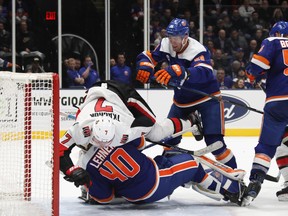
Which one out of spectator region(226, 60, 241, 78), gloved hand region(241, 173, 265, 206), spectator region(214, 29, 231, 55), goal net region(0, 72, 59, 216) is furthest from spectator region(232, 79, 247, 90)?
goal net region(0, 72, 59, 216)

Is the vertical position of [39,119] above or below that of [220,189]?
above

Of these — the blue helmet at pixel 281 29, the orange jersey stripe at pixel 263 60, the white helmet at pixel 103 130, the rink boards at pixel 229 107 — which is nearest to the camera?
the white helmet at pixel 103 130

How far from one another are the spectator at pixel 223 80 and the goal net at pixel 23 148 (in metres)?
4.69

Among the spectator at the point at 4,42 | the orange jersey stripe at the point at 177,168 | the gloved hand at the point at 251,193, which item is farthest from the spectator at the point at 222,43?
the orange jersey stripe at the point at 177,168

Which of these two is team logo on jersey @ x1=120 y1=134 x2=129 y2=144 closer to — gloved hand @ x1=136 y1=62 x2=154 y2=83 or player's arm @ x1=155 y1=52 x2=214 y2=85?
player's arm @ x1=155 y1=52 x2=214 y2=85

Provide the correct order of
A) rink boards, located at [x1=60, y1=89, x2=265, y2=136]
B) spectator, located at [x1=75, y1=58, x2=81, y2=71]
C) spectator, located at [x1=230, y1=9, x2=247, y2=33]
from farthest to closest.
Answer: spectator, located at [x1=230, y1=9, x2=247, y2=33], spectator, located at [x1=75, y1=58, x2=81, y2=71], rink boards, located at [x1=60, y1=89, x2=265, y2=136]

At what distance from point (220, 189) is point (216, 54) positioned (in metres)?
4.84

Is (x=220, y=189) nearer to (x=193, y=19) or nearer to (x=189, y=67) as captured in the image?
(x=189, y=67)

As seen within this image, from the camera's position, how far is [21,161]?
14.1 ft

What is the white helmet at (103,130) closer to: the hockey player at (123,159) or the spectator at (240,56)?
the hockey player at (123,159)

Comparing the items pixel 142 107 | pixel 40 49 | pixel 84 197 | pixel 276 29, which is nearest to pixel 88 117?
pixel 142 107

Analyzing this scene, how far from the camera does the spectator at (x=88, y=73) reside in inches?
359

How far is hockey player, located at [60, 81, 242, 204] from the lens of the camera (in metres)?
4.09

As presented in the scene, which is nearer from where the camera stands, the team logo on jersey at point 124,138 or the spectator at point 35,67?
the team logo on jersey at point 124,138
